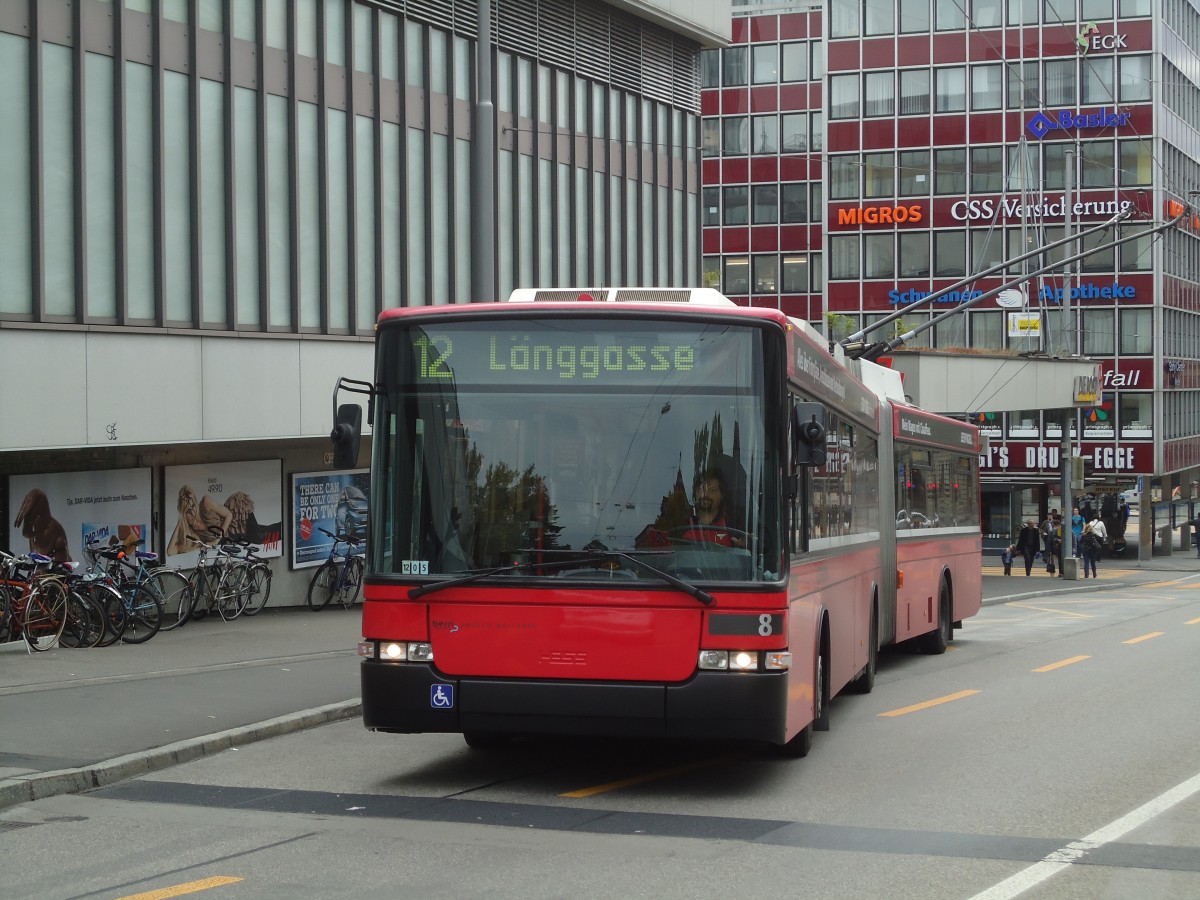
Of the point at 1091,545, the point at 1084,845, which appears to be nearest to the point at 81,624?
the point at 1084,845

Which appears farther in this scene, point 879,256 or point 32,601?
point 879,256

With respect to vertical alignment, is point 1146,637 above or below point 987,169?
below

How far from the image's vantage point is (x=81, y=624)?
17484mm

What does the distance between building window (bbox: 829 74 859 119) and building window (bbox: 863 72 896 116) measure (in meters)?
0.46

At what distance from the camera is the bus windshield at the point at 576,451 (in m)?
9.50

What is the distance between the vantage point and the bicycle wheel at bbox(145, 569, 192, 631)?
813 inches

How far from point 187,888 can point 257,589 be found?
15.7 m

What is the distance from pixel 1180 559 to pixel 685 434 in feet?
201

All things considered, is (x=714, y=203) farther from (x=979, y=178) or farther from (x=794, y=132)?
(x=979, y=178)

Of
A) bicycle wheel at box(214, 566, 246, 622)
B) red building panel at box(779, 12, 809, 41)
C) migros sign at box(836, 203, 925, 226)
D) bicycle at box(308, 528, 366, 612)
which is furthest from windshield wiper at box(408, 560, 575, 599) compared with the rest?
red building panel at box(779, 12, 809, 41)

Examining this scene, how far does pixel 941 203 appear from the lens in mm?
68875

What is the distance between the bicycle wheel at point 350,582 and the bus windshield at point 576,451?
15.2 metres

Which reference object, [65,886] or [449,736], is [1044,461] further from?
[65,886]

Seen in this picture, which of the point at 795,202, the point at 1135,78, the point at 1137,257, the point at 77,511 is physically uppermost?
the point at 1135,78
